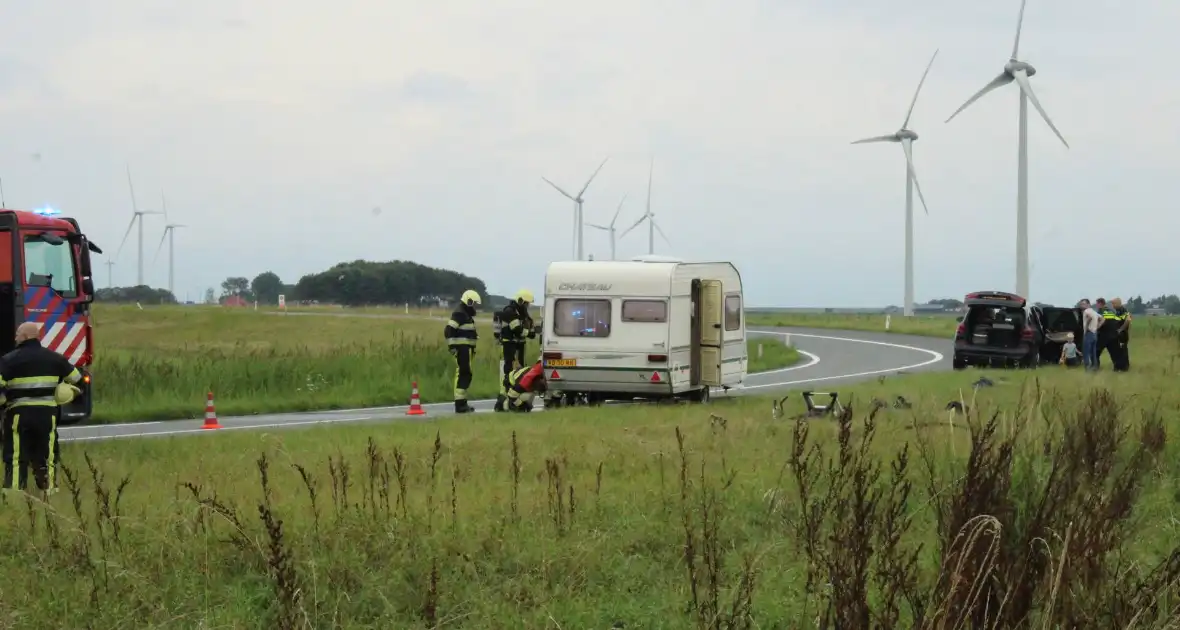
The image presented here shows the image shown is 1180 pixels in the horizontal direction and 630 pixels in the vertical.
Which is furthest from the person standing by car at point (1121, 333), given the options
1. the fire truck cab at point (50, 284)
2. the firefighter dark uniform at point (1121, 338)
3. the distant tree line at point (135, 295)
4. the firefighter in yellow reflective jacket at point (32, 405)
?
the distant tree line at point (135, 295)

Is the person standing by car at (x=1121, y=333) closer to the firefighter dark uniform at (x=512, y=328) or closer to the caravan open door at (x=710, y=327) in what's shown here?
the caravan open door at (x=710, y=327)

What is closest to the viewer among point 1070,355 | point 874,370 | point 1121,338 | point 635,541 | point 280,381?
point 635,541

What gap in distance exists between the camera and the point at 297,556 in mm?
7590

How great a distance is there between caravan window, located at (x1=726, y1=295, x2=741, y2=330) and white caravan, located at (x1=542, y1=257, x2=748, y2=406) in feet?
2.62

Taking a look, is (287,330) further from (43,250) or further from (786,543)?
(786,543)

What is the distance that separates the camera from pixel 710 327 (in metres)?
20.6

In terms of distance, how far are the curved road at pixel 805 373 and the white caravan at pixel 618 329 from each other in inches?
83.0

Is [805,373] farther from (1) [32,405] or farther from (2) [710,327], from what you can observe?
(1) [32,405]

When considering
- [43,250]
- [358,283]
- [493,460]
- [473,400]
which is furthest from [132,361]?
[358,283]

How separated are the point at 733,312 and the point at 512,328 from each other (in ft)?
12.5

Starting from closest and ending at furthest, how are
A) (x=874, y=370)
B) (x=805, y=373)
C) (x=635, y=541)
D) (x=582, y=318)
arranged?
(x=635, y=541) → (x=582, y=318) → (x=805, y=373) → (x=874, y=370)

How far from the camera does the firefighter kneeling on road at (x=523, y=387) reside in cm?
1978

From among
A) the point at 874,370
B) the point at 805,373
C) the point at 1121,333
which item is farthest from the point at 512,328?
the point at 874,370

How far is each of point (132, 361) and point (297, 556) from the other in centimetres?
1909
